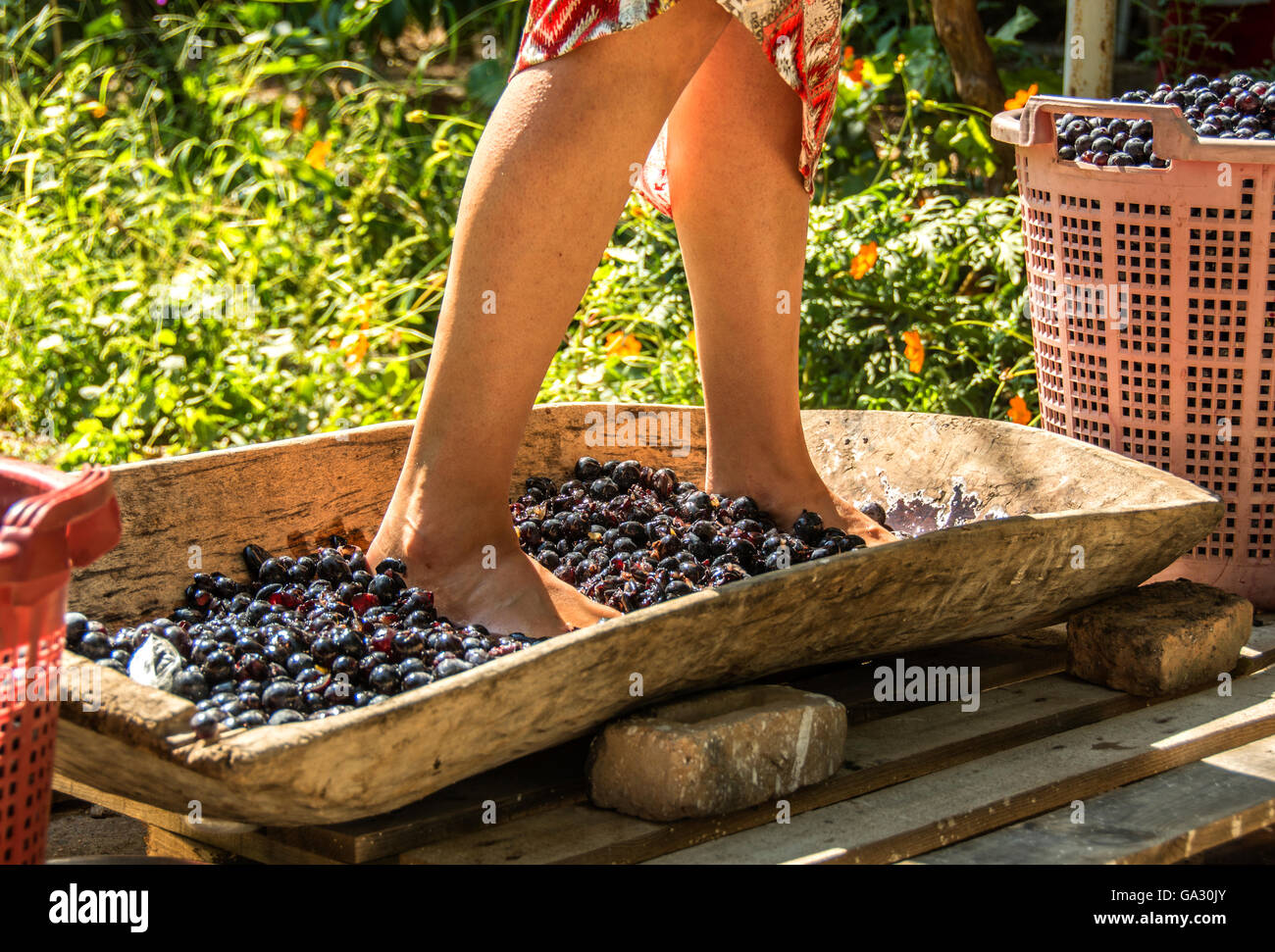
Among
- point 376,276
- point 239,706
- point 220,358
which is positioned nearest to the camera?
point 239,706

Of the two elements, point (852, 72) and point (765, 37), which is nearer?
point (765, 37)

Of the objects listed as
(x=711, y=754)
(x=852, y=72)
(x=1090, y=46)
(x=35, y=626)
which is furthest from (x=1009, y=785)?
(x=852, y=72)

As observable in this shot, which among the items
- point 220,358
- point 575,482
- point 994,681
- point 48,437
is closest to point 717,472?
point 575,482

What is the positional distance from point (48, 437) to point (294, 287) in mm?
762

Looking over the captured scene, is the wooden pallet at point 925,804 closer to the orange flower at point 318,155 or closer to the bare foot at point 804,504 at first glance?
the bare foot at point 804,504

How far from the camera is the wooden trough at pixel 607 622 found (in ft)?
4.16

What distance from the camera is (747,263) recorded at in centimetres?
209

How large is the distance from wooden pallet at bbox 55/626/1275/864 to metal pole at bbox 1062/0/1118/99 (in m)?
1.37

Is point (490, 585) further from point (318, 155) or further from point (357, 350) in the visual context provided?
point (318, 155)

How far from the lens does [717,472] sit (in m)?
2.19

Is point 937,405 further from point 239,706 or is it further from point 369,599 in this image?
point 239,706

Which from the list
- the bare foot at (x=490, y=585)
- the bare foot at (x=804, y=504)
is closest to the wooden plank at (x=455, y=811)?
the bare foot at (x=490, y=585)

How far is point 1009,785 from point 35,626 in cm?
99

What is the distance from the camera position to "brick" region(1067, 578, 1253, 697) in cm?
181
